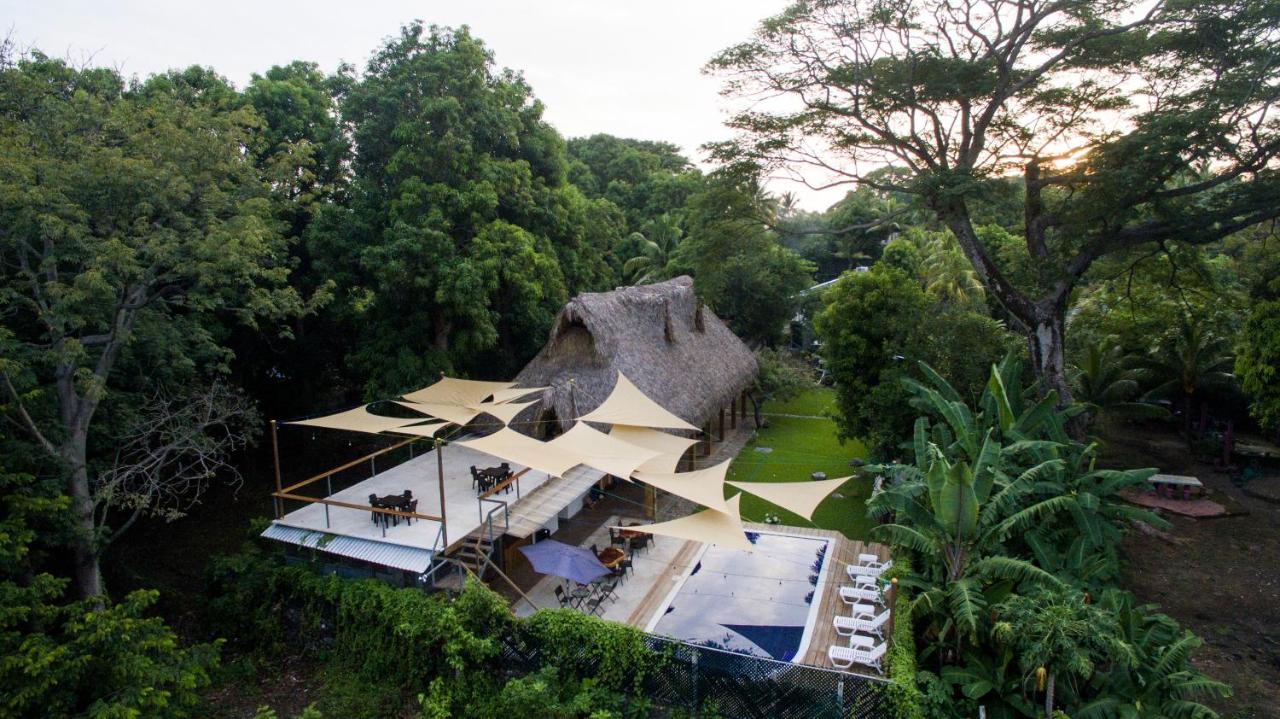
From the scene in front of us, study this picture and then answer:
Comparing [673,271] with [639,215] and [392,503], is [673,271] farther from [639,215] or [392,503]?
[392,503]

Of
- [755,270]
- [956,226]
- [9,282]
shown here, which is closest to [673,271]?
[755,270]

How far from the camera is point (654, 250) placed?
31.8 m

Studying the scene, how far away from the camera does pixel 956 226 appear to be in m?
16.4

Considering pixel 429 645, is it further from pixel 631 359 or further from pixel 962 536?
pixel 631 359

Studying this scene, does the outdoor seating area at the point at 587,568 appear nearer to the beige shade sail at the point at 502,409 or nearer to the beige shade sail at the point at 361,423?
the beige shade sail at the point at 502,409

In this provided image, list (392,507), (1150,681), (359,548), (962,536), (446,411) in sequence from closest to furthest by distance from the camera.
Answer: (1150,681), (962,536), (359,548), (392,507), (446,411)

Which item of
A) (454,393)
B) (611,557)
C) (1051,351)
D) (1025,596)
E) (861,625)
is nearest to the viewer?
(1025,596)

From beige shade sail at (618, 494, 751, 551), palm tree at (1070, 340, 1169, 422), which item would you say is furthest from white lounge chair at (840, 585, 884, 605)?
palm tree at (1070, 340, 1169, 422)

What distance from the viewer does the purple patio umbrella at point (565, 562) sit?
1067 centimetres

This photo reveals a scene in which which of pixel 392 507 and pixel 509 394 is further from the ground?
pixel 509 394

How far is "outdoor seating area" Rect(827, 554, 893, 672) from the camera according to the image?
32.3ft

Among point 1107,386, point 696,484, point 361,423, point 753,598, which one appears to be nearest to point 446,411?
point 361,423

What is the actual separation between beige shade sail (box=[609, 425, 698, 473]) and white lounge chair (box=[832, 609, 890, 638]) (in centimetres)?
367

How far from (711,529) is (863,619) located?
2779 mm
